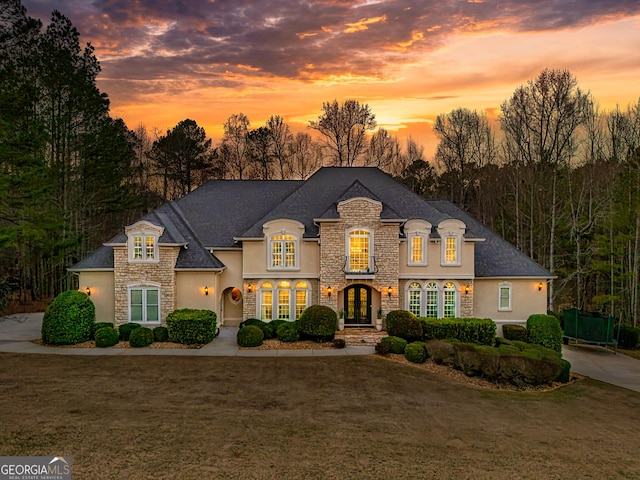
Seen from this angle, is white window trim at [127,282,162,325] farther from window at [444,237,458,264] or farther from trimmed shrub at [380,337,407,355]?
window at [444,237,458,264]

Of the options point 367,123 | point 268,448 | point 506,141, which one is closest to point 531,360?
point 268,448

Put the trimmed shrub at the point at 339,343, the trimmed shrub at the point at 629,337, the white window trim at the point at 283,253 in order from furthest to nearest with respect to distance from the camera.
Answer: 1. the trimmed shrub at the point at 629,337
2. the white window trim at the point at 283,253
3. the trimmed shrub at the point at 339,343

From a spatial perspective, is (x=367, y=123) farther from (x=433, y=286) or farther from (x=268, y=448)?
(x=268, y=448)

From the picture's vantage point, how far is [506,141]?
109ft

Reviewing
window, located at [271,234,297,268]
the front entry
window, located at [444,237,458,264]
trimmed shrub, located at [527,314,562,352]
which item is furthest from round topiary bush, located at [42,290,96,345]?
trimmed shrub, located at [527,314,562,352]

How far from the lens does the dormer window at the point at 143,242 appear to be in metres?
22.2

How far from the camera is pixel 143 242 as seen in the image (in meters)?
22.4

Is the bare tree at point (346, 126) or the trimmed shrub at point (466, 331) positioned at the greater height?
the bare tree at point (346, 126)

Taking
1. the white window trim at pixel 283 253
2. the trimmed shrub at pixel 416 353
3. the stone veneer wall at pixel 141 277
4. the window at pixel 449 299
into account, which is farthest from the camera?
the window at pixel 449 299

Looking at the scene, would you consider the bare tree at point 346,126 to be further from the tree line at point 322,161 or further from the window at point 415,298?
the window at point 415,298

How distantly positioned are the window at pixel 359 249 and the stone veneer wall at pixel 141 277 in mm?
9892

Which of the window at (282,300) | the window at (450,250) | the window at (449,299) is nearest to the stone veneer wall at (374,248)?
the window at (282,300)

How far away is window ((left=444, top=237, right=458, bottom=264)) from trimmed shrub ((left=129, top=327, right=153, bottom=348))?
1612 cm

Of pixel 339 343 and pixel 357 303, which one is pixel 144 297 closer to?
pixel 339 343
